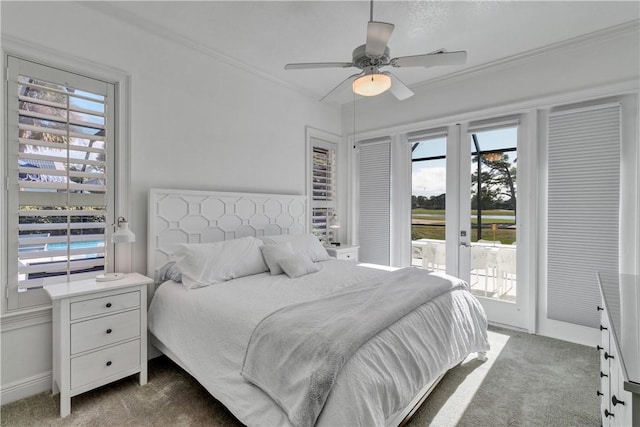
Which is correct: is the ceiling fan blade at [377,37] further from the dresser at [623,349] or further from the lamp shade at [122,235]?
the lamp shade at [122,235]

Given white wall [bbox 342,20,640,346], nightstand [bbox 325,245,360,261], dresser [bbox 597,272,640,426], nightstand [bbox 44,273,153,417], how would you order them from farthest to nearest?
nightstand [bbox 325,245,360,261], white wall [bbox 342,20,640,346], nightstand [bbox 44,273,153,417], dresser [bbox 597,272,640,426]

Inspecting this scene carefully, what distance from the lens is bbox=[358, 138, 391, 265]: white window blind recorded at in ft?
14.2

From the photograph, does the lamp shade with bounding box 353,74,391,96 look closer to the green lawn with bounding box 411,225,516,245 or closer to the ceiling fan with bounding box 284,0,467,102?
the ceiling fan with bounding box 284,0,467,102

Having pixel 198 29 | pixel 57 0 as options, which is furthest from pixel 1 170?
pixel 198 29

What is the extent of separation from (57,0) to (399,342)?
3.26 metres

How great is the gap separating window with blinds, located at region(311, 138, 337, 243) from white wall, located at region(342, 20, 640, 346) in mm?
933

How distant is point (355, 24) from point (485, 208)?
2378mm

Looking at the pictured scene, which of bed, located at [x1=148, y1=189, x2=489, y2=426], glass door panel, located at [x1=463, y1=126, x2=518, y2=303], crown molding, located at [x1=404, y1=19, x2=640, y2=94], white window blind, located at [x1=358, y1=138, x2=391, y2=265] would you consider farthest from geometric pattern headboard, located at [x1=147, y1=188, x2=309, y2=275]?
crown molding, located at [x1=404, y1=19, x2=640, y2=94]

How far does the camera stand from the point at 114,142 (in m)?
2.52

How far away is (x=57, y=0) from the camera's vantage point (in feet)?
7.32

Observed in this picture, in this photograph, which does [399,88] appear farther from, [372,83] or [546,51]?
[546,51]

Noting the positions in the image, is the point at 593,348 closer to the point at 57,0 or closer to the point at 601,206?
the point at 601,206

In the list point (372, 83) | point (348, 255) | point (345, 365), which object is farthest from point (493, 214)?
point (345, 365)

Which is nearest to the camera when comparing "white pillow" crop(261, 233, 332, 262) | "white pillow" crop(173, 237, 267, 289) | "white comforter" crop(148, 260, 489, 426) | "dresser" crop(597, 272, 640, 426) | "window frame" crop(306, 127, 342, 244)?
"dresser" crop(597, 272, 640, 426)
